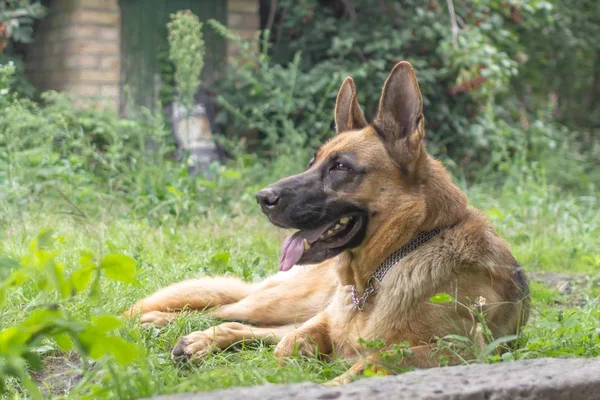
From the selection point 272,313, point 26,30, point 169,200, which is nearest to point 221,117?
point 26,30

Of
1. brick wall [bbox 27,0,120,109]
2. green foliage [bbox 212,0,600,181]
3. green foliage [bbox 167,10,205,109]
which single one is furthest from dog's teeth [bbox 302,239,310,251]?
brick wall [bbox 27,0,120,109]

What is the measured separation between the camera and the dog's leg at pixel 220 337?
3215 mm

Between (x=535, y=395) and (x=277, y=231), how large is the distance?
3573 millimetres

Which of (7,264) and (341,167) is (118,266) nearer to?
(7,264)

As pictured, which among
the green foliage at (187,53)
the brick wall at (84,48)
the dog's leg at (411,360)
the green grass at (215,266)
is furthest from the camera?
the brick wall at (84,48)

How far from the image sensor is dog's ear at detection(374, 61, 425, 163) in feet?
10.7

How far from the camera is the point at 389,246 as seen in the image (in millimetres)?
3227

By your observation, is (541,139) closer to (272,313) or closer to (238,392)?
(272,313)

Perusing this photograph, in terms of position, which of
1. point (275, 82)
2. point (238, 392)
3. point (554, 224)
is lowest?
point (554, 224)

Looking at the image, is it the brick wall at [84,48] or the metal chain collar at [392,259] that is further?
the brick wall at [84,48]

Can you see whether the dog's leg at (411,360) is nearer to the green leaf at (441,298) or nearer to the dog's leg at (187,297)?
the green leaf at (441,298)

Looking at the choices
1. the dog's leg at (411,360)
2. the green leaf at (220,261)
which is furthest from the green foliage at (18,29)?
the dog's leg at (411,360)

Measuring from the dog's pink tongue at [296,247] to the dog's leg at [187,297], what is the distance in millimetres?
730

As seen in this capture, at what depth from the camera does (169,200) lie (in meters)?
5.89
